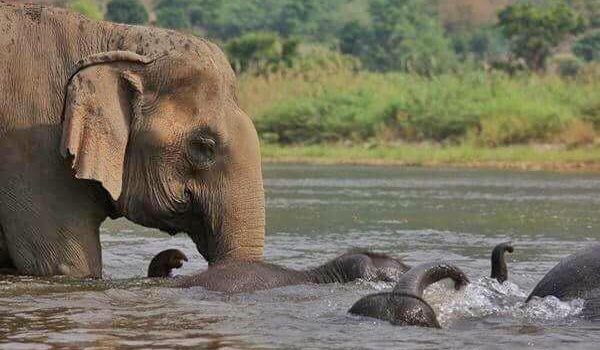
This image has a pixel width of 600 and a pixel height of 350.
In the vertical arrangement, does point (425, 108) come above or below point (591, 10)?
below

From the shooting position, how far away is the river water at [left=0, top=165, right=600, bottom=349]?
6945 millimetres

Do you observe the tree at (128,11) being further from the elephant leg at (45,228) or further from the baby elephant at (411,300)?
the baby elephant at (411,300)

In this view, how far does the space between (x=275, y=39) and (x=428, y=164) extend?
24070mm

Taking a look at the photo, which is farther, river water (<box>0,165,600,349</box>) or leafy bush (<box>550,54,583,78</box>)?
leafy bush (<box>550,54,583,78</box>)

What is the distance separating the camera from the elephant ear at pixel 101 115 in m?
8.72

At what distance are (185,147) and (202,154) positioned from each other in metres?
0.11

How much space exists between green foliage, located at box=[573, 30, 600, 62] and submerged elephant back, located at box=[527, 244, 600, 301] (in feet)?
223

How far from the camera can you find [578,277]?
7.44 m

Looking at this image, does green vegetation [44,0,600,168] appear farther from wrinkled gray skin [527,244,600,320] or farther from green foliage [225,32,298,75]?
wrinkled gray skin [527,244,600,320]

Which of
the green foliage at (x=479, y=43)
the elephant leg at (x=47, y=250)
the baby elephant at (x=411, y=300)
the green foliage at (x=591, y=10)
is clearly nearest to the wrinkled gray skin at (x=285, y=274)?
the elephant leg at (x=47, y=250)

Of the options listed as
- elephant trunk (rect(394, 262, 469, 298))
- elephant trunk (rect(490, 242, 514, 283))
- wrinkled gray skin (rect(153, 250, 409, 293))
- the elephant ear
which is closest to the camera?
elephant trunk (rect(394, 262, 469, 298))

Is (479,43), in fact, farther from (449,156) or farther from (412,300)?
(412,300)

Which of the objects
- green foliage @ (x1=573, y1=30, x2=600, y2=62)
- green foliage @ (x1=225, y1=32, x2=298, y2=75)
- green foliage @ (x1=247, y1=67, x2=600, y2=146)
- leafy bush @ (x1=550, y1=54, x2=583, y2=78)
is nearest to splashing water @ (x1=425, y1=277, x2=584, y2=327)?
green foliage @ (x1=247, y1=67, x2=600, y2=146)

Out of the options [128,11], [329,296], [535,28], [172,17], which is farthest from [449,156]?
[172,17]
